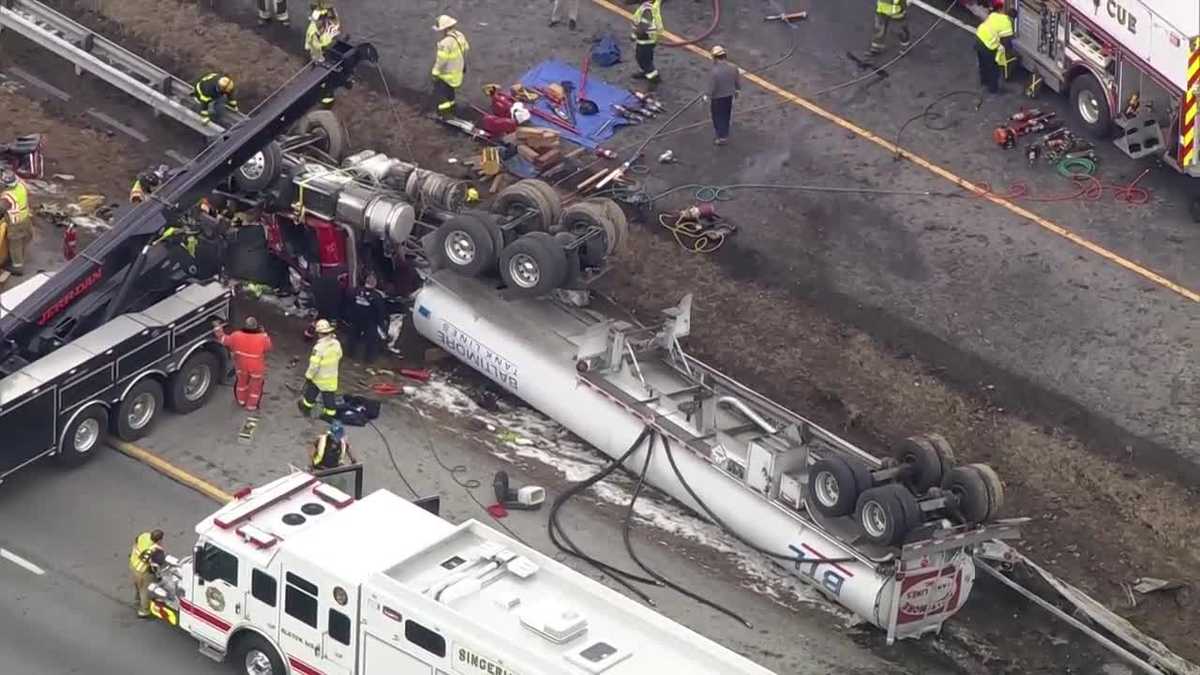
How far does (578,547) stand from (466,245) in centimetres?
422

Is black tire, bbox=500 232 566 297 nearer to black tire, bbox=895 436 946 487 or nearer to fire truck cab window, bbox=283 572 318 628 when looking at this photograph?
black tire, bbox=895 436 946 487

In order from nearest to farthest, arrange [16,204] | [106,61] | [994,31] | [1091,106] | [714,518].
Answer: [714,518], [16,204], [1091,106], [994,31], [106,61]

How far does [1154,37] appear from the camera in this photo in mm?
34906

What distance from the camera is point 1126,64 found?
35875mm

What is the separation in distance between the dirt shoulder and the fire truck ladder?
2.58 meters

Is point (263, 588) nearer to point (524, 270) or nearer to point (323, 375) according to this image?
point (323, 375)

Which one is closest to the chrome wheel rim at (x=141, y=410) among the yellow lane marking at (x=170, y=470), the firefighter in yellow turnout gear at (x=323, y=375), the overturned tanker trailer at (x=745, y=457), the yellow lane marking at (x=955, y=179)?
the yellow lane marking at (x=170, y=470)

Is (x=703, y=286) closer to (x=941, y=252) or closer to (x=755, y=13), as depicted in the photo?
(x=941, y=252)

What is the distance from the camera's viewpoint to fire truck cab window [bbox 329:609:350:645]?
84.0ft

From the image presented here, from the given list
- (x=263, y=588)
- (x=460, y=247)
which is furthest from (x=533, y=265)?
(x=263, y=588)

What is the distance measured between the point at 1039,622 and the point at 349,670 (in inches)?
323

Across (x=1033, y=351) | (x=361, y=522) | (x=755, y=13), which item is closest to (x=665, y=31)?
(x=755, y=13)

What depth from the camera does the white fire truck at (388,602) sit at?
81.0 feet

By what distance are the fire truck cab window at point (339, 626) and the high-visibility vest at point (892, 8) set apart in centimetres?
1644
